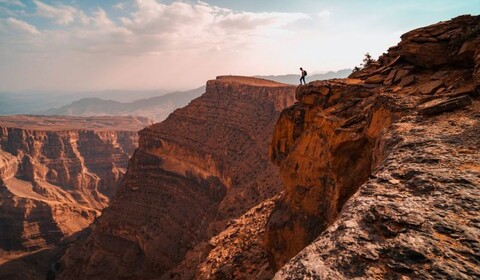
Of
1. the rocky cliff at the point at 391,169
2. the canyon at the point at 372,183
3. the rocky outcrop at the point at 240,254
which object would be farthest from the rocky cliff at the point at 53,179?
the rocky cliff at the point at 391,169

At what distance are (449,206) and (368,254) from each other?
1732 millimetres

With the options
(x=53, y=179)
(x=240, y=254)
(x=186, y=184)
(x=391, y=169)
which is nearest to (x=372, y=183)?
(x=391, y=169)

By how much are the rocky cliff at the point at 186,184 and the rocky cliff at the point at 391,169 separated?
20.9 meters

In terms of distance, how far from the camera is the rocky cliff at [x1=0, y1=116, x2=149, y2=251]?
80.6 m

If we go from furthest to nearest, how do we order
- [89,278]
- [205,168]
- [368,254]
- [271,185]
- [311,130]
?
[205,168]
[89,278]
[271,185]
[311,130]
[368,254]

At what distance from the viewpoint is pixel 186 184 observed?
51156 millimetres

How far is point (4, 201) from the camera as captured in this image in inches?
3364

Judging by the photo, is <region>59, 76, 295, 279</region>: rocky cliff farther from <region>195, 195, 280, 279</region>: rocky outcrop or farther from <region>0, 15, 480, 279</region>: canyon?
<region>195, 195, 280, 279</region>: rocky outcrop

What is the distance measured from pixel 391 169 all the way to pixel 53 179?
13004 cm

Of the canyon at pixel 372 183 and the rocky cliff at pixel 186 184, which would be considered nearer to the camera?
the canyon at pixel 372 183

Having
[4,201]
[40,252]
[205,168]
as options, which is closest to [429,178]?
[205,168]

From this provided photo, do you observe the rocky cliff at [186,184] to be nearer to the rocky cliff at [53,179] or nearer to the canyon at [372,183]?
the canyon at [372,183]

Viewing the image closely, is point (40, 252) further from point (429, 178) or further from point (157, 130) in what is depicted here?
point (429, 178)

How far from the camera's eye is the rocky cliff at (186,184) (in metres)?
41.9
